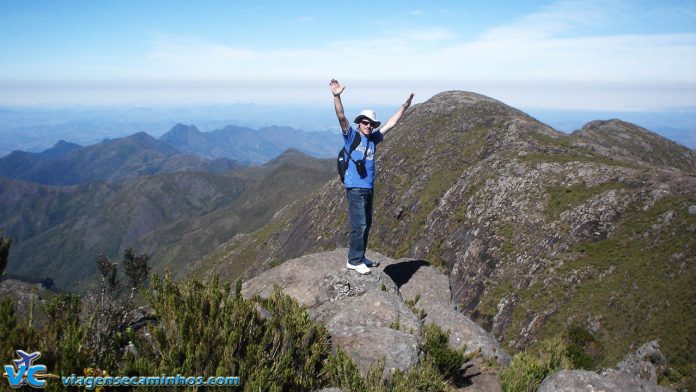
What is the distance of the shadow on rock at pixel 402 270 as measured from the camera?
1655 cm

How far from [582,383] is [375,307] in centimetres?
510

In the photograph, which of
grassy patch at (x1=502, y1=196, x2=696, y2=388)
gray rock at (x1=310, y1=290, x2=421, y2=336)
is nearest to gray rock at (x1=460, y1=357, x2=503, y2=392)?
gray rock at (x1=310, y1=290, x2=421, y2=336)

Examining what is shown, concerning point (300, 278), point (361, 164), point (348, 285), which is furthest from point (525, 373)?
point (300, 278)

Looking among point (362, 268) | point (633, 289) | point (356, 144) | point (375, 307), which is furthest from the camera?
point (633, 289)

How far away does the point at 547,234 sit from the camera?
151 ft

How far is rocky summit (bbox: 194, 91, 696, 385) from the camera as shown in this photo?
107 ft

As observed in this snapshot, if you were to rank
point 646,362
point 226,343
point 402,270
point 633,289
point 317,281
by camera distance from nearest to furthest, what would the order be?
point 226,343, point 317,281, point 402,270, point 646,362, point 633,289

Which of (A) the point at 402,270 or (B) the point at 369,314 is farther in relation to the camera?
(A) the point at 402,270

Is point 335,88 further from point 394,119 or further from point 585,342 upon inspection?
point 585,342

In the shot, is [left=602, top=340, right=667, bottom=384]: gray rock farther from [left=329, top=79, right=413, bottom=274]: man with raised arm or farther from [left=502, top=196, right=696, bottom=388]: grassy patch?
[left=329, top=79, right=413, bottom=274]: man with raised arm

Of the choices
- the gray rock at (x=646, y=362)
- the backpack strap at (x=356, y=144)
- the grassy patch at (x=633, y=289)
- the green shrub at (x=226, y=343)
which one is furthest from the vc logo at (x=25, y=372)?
the grassy patch at (x=633, y=289)

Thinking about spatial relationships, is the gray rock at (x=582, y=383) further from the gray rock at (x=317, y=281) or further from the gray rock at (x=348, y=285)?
the gray rock at (x=317, y=281)

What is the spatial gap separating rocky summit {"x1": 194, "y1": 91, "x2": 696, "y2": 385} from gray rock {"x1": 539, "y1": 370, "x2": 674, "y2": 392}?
27.4 feet

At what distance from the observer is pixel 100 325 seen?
705 cm
